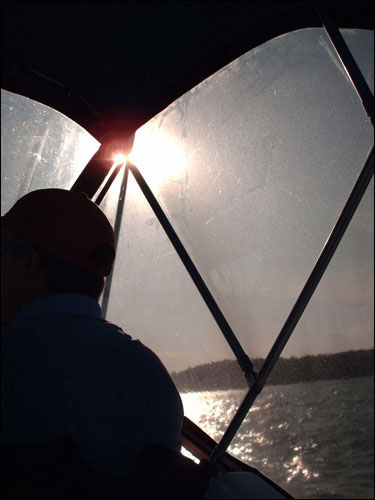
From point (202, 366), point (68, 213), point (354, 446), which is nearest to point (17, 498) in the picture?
point (68, 213)

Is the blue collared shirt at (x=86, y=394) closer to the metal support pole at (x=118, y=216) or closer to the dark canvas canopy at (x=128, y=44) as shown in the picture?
the dark canvas canopy at (x=128, y=44)

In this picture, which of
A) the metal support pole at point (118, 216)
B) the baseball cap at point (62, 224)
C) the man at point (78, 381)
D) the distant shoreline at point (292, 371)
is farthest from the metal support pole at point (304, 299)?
the metal support pole at point (118, 216)

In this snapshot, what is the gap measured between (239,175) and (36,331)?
1.49 m

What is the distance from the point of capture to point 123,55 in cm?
189

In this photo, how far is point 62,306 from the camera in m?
0.89

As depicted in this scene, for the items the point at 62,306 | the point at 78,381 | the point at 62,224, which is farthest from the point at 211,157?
the point at 78,381

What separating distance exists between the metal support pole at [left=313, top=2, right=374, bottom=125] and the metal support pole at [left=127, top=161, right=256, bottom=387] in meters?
0.97

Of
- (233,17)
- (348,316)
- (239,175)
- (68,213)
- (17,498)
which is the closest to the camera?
(17,498)

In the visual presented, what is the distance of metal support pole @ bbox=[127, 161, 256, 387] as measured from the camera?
1659mm

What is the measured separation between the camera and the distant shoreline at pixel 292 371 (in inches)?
75.0

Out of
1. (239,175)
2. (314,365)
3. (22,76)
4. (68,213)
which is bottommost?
(314,365)

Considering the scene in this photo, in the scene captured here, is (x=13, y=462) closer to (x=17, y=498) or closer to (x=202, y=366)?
(x=17, y=498)

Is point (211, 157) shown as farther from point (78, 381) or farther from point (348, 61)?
point (78, 381)

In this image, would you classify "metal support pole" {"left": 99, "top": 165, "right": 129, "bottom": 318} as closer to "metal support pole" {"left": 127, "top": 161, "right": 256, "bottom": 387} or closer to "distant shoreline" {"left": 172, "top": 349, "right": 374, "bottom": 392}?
"metal support pole" {"left": 127, "top": 161, "right": 256, "bottom": 387}
